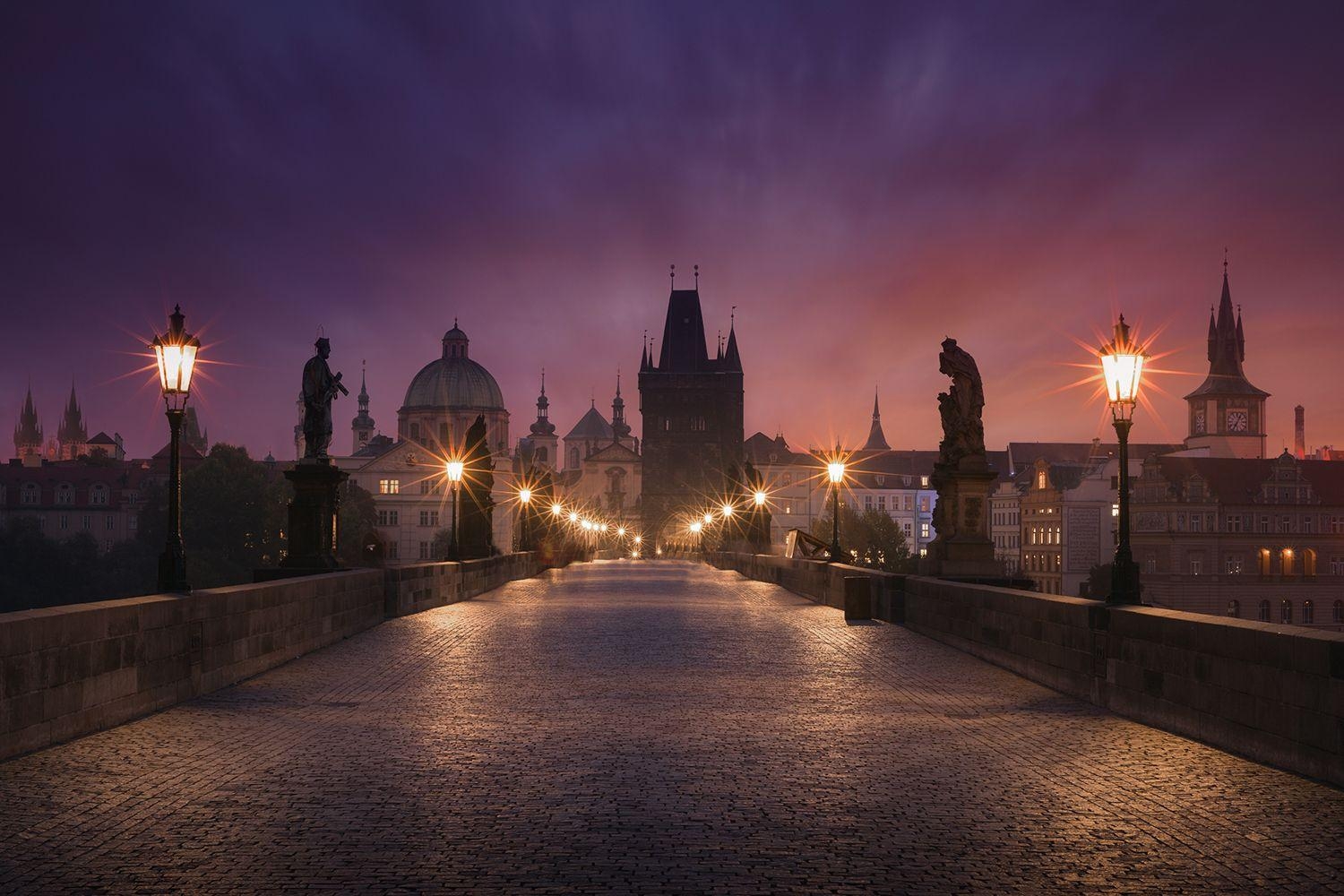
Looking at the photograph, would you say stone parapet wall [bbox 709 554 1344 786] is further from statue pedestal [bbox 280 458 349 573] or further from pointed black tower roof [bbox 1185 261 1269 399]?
pointed black tower roof [bbox 1185 261 1269 399]

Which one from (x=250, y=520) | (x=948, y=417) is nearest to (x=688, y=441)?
(x=250, y=520)

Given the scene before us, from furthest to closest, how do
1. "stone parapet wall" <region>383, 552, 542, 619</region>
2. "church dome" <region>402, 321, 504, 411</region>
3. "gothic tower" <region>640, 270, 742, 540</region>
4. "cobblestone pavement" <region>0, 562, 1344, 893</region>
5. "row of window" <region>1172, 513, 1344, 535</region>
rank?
1. "church dome" <region>402, 321, 504, 411</region>
2. "gothic tower" <region>640, 270, 742, 540</region>
3. "row of window" <region>1172, 513, 1344, 535</region>
4. "stone parapet wall" <region>383, 552, 542, 619</region>
5. "cobblestone pavement" <region>0, 562, 1344, 893</region>

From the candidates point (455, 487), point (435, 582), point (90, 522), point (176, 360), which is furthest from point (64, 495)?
point (176, 360)

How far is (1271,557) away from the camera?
109688 millimetres

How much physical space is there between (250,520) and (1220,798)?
119809 mm

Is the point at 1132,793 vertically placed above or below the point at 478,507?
below

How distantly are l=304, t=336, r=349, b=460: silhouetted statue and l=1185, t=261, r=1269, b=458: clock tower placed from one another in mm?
151389

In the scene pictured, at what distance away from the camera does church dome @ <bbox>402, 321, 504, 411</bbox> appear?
168 m

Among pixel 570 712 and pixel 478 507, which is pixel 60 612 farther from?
pixel 478 507

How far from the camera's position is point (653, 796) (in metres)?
8.12

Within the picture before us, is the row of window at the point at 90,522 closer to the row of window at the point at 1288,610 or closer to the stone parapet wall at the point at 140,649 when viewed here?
the row of window at the point at 1288,610

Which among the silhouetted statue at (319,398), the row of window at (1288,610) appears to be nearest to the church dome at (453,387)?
the row of window at (1288,610)

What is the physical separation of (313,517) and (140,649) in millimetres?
11115

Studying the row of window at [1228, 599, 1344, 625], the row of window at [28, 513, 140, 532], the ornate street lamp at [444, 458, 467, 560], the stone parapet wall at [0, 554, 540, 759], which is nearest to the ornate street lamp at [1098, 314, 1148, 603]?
the stone parapet wall at [0, 554, 540, 759]
